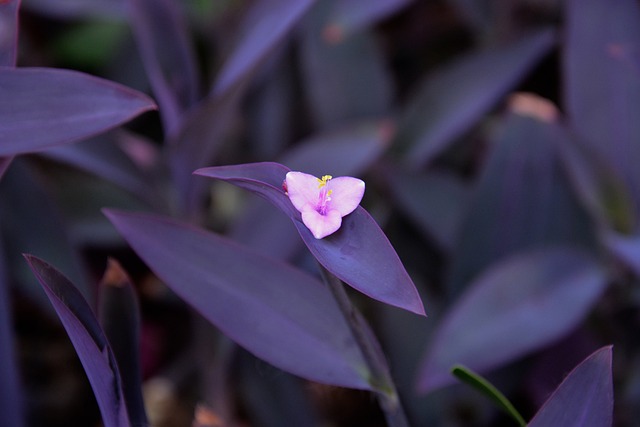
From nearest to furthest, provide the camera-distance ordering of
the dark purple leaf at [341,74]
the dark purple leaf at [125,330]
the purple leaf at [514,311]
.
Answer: the dark purple leaf at [125,330], the purple leaf at [514,311], the dark purple leaf at [341,74]

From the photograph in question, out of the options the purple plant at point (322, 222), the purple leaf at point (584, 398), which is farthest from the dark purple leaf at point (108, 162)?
the purple leaf at point (584, 398)

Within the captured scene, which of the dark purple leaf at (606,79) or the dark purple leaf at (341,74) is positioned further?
the dark purple leaf at (341,74)

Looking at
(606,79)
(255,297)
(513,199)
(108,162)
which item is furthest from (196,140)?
(606,79)

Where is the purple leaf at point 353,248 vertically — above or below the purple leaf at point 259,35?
below

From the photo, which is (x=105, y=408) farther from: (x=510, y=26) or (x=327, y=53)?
(x=510, y=26)

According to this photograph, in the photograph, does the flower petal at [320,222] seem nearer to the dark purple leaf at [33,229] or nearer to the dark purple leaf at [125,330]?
the dark purple leaf at [125,330]

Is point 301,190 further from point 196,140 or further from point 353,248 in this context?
point 196,140

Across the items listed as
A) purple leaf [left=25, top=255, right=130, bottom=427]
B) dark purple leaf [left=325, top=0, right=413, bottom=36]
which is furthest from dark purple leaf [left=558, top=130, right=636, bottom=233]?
purple leaf [left=25, top=255, right=130, bottom=427]

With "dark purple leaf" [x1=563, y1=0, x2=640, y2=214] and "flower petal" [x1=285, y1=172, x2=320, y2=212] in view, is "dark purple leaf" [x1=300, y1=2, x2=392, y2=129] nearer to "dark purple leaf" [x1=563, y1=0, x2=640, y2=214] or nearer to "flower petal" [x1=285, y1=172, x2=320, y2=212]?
"dark purple leaf" [x1=563, y1=0, x2=640, y2=214]
